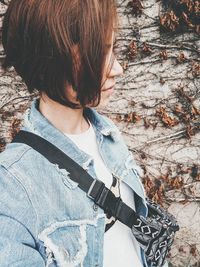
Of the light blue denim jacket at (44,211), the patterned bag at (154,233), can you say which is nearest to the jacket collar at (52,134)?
the light blue denim jacket at (44,211)

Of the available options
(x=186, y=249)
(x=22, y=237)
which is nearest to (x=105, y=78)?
(x=22, y=237)

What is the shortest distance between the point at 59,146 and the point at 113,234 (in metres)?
0.33

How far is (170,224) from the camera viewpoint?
143cm

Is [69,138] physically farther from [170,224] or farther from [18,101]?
[18,101]

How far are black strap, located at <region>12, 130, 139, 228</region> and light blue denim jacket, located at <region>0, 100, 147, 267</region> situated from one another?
17 millimetres

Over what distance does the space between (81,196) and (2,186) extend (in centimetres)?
24

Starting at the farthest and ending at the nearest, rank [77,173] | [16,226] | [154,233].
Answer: [154,233] → [77,173] → [16,226]

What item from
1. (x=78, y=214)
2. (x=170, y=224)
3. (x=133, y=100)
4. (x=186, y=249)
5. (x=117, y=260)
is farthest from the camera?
(x=186, y=249)

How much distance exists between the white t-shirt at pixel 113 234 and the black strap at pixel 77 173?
2.6 inches

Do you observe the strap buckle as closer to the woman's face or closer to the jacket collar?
the jacket collar

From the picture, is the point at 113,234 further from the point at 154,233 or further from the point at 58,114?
the point at 58,114

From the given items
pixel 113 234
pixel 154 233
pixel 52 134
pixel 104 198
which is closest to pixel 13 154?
pixel 52 134

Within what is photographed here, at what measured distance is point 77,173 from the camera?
116 cm

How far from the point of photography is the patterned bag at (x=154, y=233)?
4.30ft
